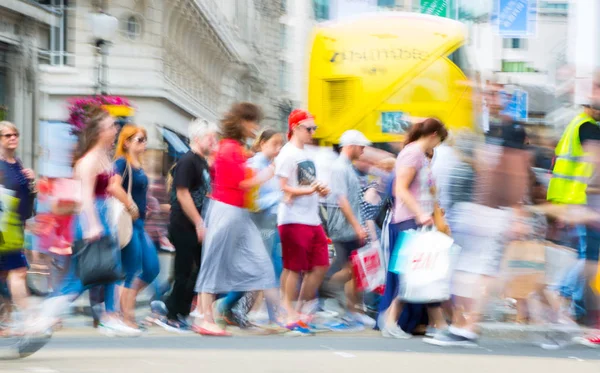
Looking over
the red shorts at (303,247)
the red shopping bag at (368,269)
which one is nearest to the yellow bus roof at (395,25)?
the red shopping bag at (368,269)

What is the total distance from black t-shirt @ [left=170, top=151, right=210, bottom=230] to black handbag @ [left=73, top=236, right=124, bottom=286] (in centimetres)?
244

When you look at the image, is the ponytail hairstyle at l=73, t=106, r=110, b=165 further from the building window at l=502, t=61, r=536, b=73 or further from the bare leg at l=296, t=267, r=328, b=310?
the building window at l=502, t=61, r=536, b=73

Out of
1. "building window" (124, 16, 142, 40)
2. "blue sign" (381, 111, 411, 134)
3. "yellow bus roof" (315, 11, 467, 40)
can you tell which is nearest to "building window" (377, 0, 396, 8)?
"building window" (124, 16, 142, 40)

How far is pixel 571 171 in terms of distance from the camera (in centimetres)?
949

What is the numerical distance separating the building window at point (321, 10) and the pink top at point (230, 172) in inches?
964

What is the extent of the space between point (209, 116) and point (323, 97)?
27.9m

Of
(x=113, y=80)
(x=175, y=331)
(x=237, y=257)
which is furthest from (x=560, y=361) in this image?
(x=113, y=80)

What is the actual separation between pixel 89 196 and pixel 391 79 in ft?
41.8

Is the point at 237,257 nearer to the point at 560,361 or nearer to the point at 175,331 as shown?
the point at 175,331

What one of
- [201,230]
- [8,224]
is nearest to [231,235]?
[201,230]

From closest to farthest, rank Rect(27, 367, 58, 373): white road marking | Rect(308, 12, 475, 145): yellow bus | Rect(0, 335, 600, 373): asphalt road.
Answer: Rect(27, 367, 58, 373): white road marking, Rect(0, 335, 600, 373): asphalt road, Rect(308, 12, 475, 145): yellow bus


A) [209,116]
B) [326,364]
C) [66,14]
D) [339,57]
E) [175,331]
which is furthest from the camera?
[209,116]

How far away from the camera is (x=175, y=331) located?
10188mm

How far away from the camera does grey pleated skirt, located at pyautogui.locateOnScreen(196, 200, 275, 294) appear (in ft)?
31.5
